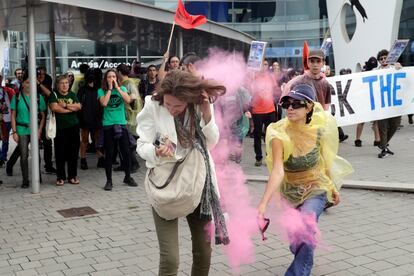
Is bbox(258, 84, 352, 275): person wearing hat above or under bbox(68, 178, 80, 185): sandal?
above

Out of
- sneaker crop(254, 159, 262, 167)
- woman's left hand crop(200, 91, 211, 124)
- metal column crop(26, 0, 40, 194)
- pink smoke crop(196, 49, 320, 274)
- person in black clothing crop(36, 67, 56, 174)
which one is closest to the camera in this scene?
woman's left hand crop(200, 91, 211, 124)

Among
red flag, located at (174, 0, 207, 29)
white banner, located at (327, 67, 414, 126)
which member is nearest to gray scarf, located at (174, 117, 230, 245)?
red flag, located at (174, 0, 207, 29)

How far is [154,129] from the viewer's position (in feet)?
11.2

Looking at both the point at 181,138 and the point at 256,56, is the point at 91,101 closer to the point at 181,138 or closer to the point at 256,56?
the point at 256,56

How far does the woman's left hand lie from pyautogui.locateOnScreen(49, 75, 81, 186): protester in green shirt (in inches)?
212

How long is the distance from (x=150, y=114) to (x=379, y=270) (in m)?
2.49

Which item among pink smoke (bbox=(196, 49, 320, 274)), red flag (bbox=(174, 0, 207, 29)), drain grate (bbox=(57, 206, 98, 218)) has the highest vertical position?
red flag (bbox=(174, 0, 207, 29))

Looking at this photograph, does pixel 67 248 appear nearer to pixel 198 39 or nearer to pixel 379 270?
pixel 379 270

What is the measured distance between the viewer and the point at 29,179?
9.02 metres

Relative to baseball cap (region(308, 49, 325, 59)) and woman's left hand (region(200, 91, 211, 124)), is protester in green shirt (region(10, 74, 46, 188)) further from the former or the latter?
woman's left hand (region(200, 91, 211, 124))

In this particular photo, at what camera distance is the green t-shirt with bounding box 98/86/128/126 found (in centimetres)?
817

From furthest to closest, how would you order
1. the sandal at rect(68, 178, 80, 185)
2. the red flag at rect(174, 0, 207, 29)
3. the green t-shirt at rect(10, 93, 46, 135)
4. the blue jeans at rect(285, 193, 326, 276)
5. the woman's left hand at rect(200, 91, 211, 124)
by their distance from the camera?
1. the sandal at rect(68, 178, 80, 185)
2. the green t-shirt at rect(10, 93, 46, 135)
3. the red flag at rect(174, 0, 207, 29)
4. the blue jeans at rect(285, 193, 326, 276)
5. the woman's left hand at rect(200, 91, 211, 124)

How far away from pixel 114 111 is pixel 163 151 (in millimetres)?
5166

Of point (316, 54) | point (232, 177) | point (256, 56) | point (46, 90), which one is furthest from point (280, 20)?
point (232, 177)
